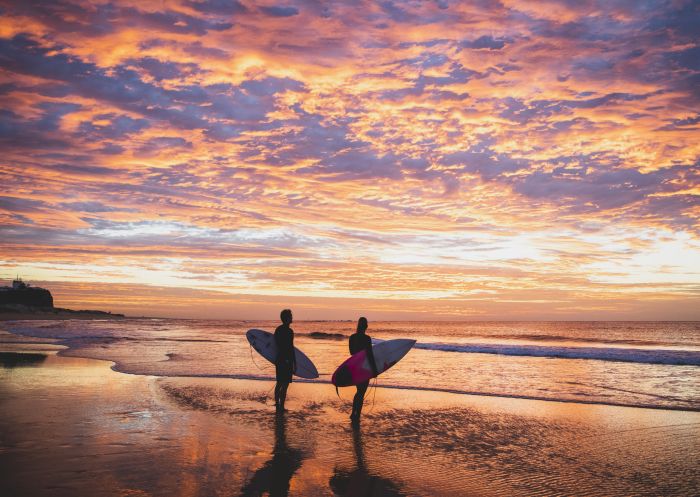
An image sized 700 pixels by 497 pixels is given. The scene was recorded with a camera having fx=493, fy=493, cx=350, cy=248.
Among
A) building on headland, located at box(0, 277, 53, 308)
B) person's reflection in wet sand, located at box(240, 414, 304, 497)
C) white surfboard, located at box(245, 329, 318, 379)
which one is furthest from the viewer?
building on headland, located at box(0, 277, 53, 308)

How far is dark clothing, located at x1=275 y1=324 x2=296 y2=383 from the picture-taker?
10125mm

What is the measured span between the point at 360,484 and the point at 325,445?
194 centimetres

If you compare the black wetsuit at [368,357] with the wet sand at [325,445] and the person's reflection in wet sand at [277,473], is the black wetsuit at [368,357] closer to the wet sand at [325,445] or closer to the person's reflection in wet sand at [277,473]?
the wet sand at [325,445]

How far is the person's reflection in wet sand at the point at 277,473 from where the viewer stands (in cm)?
560

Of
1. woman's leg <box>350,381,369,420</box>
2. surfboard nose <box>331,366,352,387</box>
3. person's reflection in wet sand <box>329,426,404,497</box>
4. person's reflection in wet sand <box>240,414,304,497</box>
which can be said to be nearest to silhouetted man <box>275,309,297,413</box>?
surfboard nose <box>331,366,352,387</box>

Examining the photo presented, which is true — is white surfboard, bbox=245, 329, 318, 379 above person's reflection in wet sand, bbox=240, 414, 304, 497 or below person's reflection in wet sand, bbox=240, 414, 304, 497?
above

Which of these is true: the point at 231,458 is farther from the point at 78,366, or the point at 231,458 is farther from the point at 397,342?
the point at 78,366

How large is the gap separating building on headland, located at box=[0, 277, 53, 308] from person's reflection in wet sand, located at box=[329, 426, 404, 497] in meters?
119

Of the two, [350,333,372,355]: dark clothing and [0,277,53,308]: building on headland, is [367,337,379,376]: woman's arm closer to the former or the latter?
[350,333,372,355]: dark clothing

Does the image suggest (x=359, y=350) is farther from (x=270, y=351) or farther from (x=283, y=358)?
(x=270, y=351)

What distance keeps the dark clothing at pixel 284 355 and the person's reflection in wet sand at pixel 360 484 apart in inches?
141

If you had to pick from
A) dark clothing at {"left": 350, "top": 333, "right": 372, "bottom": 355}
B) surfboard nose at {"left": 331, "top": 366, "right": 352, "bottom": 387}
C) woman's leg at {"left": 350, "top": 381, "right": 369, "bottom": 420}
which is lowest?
woman's leg at {"left": 350, "top": 381, "right": 369, "bottom": 420}

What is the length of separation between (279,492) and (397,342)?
6.33 meters

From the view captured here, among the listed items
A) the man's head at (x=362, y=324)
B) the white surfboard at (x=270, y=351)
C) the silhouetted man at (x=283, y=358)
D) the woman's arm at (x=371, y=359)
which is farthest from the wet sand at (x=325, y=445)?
the man's head at (x=362, y=324)
